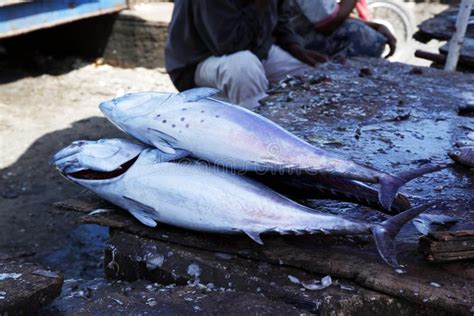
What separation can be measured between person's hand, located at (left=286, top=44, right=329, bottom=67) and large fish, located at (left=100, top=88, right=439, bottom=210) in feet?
10.8

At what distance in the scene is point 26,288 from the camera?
6.84ft

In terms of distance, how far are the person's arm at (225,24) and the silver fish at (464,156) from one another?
2.36 m

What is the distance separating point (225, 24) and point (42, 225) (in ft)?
7.08

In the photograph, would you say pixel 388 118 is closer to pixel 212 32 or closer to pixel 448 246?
pixel 212 32

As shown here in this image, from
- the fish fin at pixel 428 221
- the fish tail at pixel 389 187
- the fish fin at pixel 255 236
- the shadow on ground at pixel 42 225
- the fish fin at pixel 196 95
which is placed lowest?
the shadow on ground at pixel 42 225

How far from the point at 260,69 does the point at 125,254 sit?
293 cm

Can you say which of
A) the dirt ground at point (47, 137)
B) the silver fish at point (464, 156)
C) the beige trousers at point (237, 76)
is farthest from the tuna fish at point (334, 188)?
the beige trousers at point (237, 76)

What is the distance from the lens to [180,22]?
5211mm

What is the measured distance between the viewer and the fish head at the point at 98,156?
244 cm

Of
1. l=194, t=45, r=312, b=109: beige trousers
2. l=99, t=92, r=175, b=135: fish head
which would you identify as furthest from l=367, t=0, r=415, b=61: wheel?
l=99, t=92, r=175, b=135: fish head

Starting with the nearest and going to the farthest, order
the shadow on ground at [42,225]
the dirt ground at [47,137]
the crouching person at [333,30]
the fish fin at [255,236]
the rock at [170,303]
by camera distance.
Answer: the rock at [170,303] < the fish fin at [255,236] < the shadow on ground at [42,225] < the dirt ground at [47,137] < the crouching person at [333,30]

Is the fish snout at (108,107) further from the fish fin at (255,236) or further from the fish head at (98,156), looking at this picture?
the fish fin at (255,236)

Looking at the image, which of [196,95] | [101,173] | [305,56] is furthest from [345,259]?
[305,56]

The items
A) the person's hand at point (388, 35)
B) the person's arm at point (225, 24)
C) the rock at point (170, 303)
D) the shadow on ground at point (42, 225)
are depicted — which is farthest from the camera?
the person's hand at point (388, 35)
